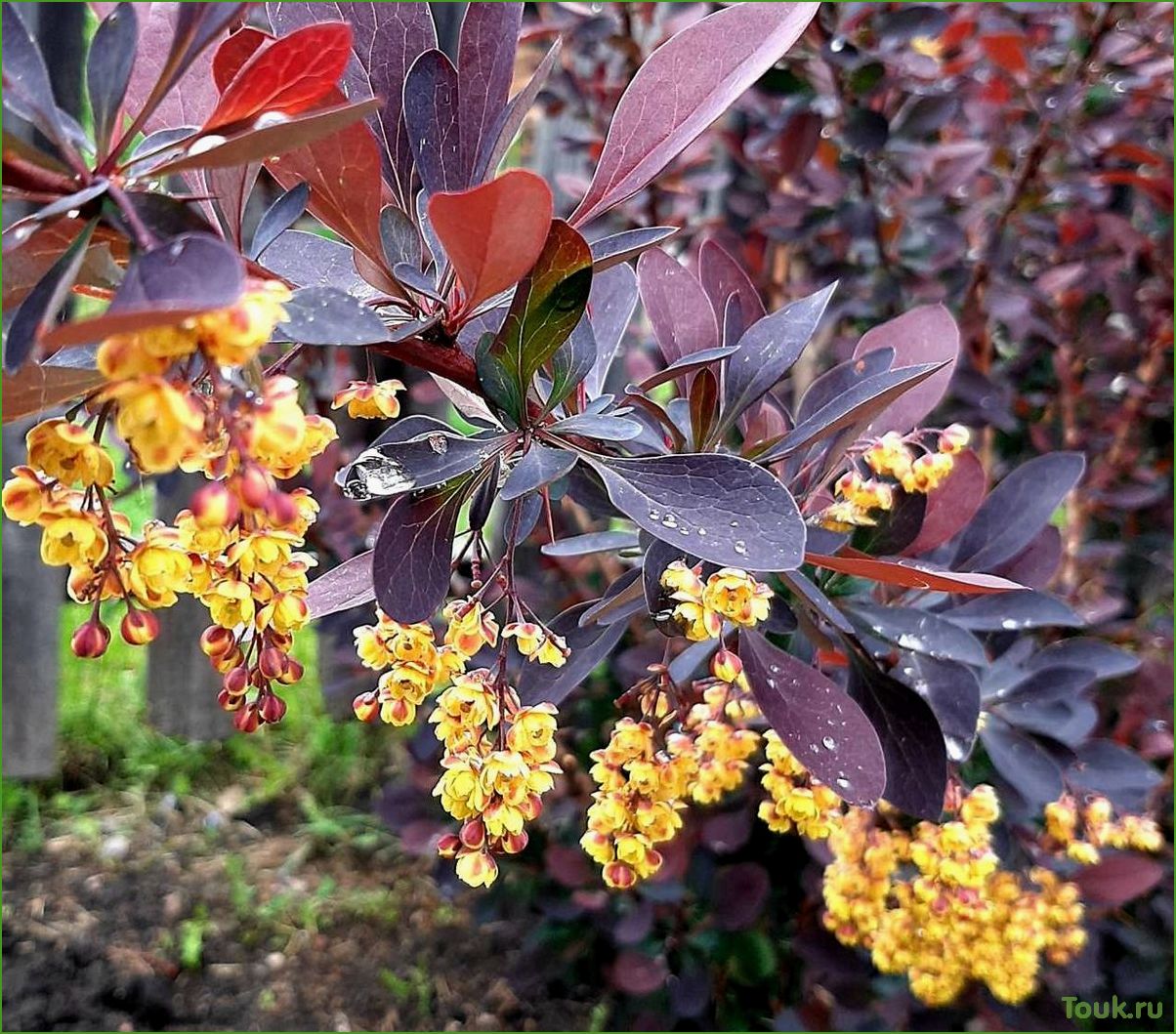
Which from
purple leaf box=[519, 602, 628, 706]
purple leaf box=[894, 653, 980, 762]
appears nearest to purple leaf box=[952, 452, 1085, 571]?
purple leaf box=[894, 653, 980, 762]

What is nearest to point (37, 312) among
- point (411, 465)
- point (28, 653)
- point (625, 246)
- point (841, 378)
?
point (411, 465)

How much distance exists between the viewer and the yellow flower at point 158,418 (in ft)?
1.10

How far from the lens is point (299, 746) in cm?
220

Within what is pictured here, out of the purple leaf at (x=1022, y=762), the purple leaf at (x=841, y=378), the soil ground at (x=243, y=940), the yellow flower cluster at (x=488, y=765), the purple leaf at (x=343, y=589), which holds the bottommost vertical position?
the soil ground at (x=243, y=940)

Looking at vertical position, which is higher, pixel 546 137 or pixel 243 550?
pixel 546 137

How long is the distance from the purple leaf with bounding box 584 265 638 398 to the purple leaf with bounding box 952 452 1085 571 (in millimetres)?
355

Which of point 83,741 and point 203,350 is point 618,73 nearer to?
point 203,350

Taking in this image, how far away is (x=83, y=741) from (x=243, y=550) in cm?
195

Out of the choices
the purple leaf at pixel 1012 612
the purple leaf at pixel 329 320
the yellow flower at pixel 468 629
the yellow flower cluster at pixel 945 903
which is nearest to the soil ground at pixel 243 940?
the yellow flower cluster at pixel 945 903

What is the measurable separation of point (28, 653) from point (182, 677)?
0.28 metres

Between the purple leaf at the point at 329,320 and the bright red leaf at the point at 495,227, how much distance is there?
0.06m

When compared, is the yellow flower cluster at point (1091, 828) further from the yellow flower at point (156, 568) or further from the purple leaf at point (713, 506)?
the yellow flower at point (156, 568)

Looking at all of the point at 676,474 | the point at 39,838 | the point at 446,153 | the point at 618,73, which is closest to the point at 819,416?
the point at 676,474

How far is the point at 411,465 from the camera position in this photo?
49 centimetres
